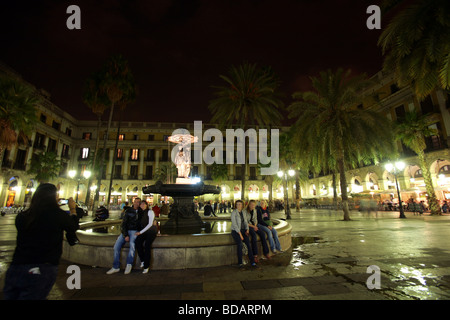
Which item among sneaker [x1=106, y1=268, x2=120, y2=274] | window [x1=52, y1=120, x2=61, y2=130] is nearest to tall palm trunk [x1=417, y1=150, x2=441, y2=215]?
sneaker [x1=106, y1=268, x2=120, y2=274]

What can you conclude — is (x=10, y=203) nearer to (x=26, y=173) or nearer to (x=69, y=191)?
(x=26, y=173)

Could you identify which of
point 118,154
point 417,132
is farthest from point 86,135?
point 417,132

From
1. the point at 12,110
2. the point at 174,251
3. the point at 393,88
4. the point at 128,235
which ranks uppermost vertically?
the point at 393,88

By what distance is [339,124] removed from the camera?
580 inches

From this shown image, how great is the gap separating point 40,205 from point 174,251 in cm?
315

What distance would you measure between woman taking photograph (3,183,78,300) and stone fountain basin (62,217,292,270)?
2794 mm

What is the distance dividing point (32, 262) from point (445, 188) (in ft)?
109

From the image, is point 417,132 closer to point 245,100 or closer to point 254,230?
point 245,100

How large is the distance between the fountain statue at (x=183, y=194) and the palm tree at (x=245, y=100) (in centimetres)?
1013

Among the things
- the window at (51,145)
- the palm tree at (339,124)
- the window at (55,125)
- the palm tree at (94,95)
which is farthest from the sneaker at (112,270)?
the window at (55,125)

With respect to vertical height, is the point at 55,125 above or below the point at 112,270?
above

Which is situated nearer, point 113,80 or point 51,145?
point 113,80
